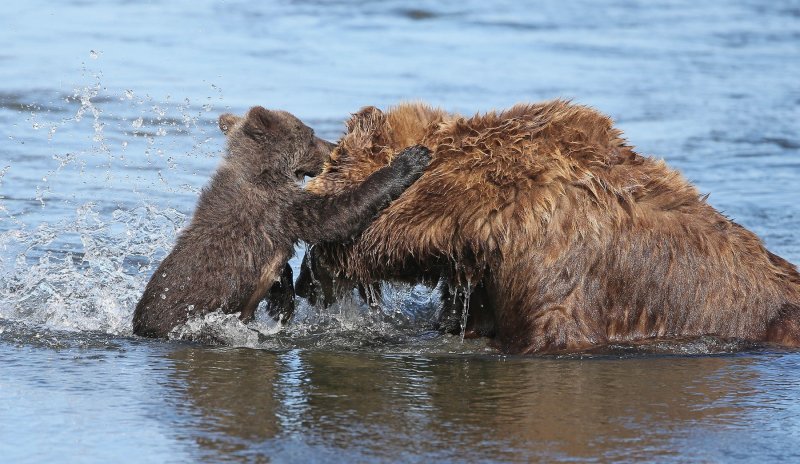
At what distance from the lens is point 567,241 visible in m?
6.12

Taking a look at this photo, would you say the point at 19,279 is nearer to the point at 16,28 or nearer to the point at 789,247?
the point at 789,247

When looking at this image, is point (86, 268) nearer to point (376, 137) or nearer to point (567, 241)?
point (376, 137)

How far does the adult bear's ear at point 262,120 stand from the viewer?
Answer: 7031 millimetres

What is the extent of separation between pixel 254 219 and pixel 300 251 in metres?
2.57

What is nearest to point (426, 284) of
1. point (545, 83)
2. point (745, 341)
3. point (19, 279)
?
point (745, 341)

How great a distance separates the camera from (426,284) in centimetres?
669

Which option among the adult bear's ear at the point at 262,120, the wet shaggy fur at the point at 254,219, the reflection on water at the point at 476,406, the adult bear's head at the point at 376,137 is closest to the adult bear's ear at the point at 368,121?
the adult bear's head at the point at 376,137

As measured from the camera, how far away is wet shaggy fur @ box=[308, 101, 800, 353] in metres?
6.13

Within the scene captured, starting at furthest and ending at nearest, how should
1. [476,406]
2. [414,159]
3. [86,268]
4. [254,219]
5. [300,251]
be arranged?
[300,251] < [86,268] < [254,219] < [414,159] < [476,406]

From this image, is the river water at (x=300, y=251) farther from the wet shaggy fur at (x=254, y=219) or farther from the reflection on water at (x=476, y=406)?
the wet shaggy fur at (x=254, y=219)

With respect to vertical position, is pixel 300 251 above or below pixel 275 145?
below

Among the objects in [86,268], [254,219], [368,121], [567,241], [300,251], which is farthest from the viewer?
[300,251]

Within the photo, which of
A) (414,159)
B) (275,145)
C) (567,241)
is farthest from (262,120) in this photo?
(567,241)

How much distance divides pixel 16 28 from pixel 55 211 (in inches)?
354
